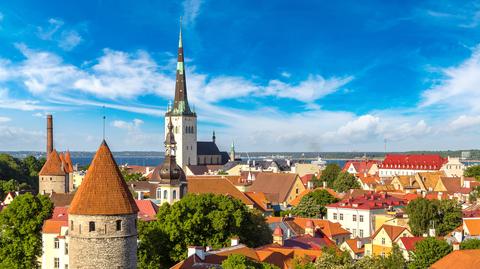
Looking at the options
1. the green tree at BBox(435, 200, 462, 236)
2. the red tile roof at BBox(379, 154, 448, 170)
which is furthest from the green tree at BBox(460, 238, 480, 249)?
the red tile roof at BBox(379, 154, 448, 170)

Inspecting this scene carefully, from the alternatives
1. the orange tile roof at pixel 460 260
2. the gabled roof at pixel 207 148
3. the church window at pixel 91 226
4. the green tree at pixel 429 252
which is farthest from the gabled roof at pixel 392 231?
the gabled roof at pixel 207 148

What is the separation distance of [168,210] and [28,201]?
11.4 meters

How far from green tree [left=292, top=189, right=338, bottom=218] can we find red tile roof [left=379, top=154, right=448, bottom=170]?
79.5 meters

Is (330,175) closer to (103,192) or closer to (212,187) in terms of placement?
(212,187)

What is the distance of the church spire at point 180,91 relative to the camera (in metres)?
132

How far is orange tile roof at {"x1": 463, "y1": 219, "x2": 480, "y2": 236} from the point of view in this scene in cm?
4950

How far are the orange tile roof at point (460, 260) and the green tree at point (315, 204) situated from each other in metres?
34.7

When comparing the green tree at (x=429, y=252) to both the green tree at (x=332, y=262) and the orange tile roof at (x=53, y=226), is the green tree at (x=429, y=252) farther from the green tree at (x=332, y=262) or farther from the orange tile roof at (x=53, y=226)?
the orange tile roof at (x=53, y=226)

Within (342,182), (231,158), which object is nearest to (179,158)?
(231,158)

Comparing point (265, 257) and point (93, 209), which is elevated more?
point (93, 209)

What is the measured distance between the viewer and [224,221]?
1721 inches

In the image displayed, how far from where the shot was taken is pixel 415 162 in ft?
504

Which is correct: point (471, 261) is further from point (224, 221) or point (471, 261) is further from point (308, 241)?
point (224, 221)

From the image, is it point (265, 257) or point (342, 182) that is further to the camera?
point (342, 182)
